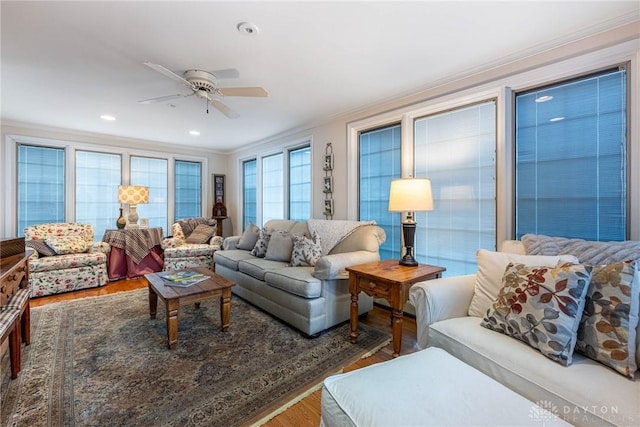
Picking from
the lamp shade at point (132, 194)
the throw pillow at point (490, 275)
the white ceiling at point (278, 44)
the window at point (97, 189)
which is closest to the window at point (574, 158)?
the white ceiling at point (278, 44)

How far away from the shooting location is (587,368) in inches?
44.1

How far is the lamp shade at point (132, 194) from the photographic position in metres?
4.49

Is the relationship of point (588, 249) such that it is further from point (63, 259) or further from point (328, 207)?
point (63, 259)

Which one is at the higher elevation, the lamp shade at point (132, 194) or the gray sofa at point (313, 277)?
the lamp shade at point (132, 194)

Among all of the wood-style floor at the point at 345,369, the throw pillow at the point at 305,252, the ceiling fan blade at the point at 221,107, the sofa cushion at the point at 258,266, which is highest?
the ceiling fan blade at the point at 221,107

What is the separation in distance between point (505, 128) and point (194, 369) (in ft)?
9.98

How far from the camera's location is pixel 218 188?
605cm

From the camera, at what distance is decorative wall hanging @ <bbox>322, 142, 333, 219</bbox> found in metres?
3.75

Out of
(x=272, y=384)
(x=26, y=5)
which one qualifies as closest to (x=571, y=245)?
(x=272, y=384)

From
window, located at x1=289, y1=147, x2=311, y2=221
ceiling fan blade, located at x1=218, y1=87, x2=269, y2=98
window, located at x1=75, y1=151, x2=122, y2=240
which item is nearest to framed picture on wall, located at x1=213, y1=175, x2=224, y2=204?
window, located at x1=75, y1=151, x2=122, y2=240

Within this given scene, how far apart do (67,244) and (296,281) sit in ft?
11.8

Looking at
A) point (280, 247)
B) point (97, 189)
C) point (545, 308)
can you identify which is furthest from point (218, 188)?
point (545, 308)

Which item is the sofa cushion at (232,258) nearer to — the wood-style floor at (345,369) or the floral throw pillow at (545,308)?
the wood-style floor at (345,369)

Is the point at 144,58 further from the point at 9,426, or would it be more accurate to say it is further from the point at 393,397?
the point at 393,397
